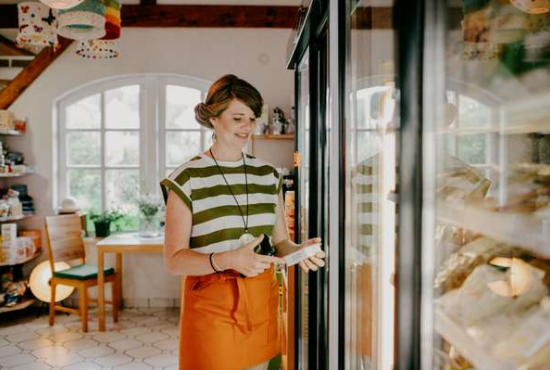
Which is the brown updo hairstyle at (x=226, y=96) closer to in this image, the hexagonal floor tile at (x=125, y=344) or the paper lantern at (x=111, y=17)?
the paper lantern at (x=111, y=17)

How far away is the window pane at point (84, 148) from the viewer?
5.25 m

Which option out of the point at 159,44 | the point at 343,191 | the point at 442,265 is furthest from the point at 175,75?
the point at 442,265

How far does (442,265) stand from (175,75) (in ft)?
15.5

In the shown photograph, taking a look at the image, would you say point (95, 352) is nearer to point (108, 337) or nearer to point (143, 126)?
point (108, 337)

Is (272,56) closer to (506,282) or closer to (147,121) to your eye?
(147,121)

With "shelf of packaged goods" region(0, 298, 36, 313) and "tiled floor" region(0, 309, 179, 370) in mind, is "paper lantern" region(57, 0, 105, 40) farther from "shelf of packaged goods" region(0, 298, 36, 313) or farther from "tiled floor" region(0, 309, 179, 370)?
"shelf of packaged goods" region(0, 298, 36, 313)

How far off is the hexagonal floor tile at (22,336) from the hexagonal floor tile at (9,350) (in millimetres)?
140

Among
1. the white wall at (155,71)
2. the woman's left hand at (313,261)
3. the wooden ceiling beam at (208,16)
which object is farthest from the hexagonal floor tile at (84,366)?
the wooden ceiling beam at (208,16)

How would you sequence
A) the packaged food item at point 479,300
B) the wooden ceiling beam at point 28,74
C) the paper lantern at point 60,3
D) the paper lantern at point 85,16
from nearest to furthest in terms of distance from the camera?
1. the packaged food item at point 479,300
2. the paper lantern at point 60,3
3. the paper lantern at point 85,16
4. the wooden ceiling beam at point 28,74

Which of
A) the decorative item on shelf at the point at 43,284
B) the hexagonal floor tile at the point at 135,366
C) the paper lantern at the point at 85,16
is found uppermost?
the paper lantern at the point at 85,16

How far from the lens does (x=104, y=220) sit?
511 centimetres

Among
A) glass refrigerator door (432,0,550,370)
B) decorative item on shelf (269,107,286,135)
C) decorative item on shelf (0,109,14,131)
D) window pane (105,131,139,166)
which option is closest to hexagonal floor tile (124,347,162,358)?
window pane (105,131,139,166)

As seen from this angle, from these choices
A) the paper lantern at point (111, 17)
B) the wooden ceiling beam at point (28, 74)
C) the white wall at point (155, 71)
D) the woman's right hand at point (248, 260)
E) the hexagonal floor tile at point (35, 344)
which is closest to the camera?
the woman's right hand at point (248, 260)

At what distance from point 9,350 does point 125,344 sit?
0.88 m
